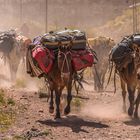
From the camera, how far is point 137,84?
1238cm

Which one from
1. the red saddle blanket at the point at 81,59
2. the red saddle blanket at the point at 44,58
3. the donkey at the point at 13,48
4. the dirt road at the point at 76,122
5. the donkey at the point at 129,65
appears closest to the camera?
the dirt road at the point at 76,122

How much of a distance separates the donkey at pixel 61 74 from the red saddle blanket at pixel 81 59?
0.14 m

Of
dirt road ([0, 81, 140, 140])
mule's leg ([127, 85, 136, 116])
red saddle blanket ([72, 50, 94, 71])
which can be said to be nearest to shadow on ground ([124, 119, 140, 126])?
dirt road ([0, 81, 140, 140])

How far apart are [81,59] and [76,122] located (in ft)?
4.93

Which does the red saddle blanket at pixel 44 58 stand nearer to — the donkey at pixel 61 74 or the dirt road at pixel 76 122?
the donkey at pixel 61 74

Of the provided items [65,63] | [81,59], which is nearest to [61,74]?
[65,63]

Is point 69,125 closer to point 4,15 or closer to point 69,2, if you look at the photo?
point 69,2

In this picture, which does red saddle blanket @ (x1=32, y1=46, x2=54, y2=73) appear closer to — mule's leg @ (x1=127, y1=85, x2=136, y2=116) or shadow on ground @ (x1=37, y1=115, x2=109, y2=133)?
shadow on ground @ (x1=37, y1=115, x2=109, y2=133)

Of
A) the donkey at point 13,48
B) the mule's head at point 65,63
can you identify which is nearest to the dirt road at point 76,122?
the mule's head at point 65,63

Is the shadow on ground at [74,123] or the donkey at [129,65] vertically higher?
the donkey at [129,65]

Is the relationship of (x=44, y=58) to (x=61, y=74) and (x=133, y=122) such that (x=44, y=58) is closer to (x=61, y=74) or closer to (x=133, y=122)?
(x=61, y=74)

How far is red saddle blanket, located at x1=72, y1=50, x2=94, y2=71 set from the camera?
38.1 feet

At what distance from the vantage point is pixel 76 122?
36.7ft

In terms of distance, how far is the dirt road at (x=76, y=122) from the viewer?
9.55 metres
